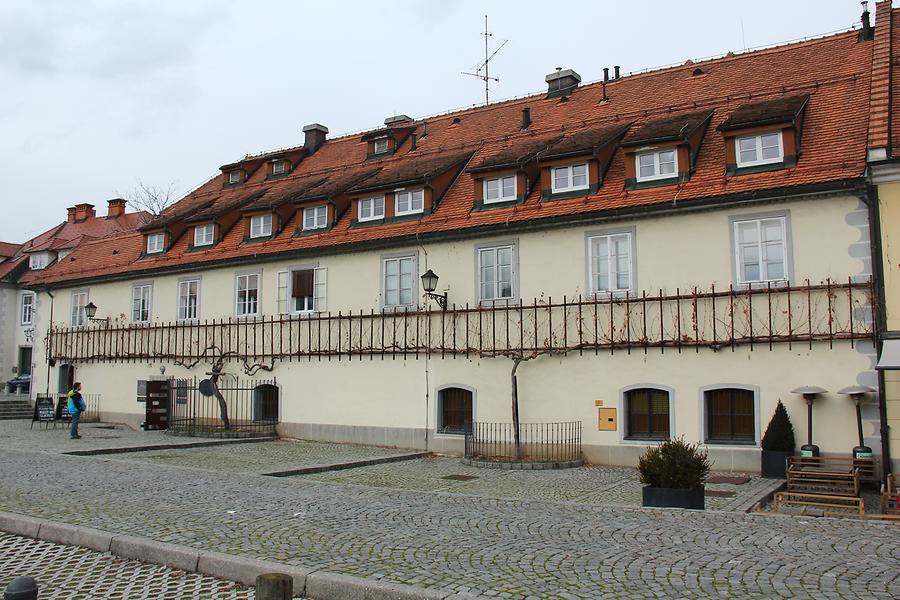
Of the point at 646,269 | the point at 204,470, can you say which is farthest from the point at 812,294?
the point at 204,470

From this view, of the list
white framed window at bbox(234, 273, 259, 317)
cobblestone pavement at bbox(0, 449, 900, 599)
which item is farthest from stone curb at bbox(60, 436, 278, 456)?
cobblestone pavement at bbox(0, 449, 900, 599)

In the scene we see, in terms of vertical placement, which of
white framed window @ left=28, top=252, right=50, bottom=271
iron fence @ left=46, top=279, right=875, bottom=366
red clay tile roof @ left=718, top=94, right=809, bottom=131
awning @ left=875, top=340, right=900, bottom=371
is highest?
white framed window @ left=28, top=252, right=50, bottom=271

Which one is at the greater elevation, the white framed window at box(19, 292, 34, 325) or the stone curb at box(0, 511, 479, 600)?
the white framed window at box(19, 292, 34, 325)

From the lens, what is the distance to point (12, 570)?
8.41 m

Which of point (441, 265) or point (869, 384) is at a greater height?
point (441, 265)

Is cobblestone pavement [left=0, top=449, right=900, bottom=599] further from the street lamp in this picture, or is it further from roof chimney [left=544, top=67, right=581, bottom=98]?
roof chimney [left=544, top=67, right=581, bottom=98]

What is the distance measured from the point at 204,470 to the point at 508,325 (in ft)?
25.9

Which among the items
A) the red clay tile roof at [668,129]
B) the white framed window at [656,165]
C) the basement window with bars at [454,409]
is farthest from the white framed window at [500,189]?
the basement window with bars at [454,409]

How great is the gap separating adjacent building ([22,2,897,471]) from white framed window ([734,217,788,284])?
0.04 m

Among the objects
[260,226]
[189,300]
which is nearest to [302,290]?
[260,226]

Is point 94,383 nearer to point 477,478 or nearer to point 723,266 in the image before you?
point 477,478

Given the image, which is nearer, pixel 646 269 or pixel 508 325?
pixel 646 269

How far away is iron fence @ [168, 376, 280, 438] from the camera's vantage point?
24.1 meters

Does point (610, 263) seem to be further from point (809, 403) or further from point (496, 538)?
point (496, 538)
